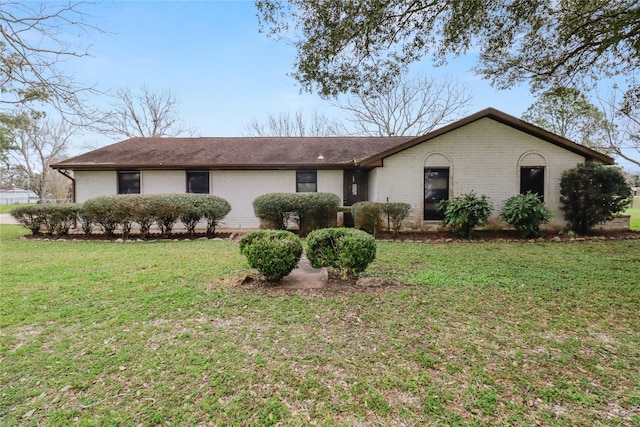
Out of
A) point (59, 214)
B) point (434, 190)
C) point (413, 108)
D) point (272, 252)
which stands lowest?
point (272, 252)

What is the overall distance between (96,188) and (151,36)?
6.85 m

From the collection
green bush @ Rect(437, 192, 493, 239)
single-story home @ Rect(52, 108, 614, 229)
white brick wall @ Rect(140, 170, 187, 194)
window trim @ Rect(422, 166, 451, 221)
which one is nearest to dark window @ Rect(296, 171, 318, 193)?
single-story home @ Rect(52, 108, 614, 229)

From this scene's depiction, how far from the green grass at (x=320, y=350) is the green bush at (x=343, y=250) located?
0.47m

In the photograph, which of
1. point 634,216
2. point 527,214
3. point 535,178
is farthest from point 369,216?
point 634,216

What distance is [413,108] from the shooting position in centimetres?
2788

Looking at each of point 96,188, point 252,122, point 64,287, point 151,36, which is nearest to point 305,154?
point 151,36

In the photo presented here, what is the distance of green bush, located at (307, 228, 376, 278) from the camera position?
207 inches

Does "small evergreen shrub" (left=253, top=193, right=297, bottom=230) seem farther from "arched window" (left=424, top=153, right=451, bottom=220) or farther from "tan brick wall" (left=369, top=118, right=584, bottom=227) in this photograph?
"arched window" (left=424, top=153, right=451, bottom=220)

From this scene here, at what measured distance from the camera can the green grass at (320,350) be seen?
240 centimetres

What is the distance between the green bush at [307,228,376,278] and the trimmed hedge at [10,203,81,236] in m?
9.64

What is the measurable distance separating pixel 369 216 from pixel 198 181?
7.74 meters

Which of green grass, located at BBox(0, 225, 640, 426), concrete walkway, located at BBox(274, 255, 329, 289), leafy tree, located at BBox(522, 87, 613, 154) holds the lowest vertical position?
green grass, located at BBox(0, 225, 640, 426)

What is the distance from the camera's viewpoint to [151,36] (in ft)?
35.3

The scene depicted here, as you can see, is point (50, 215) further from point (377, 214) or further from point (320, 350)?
point (320, 350)
